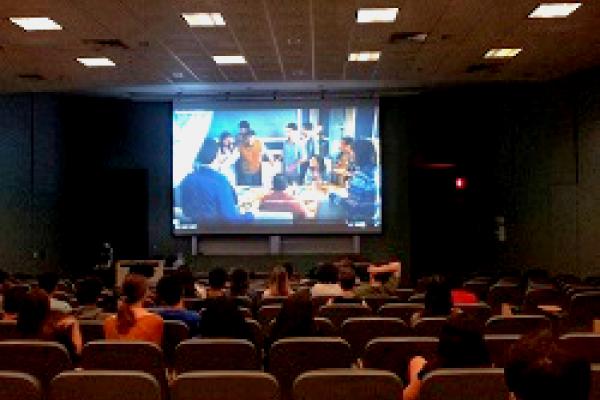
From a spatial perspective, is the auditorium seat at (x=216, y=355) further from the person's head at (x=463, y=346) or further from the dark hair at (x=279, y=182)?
the dark hair at (x=279, y=182)

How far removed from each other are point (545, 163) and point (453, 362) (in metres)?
13.5

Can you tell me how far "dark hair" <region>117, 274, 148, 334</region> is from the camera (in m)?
5.78

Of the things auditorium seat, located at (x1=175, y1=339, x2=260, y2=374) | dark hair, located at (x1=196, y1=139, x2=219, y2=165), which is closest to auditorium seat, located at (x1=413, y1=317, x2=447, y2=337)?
auditorium seat, located at (x1=175, y1=339, x2=260, y2=374)

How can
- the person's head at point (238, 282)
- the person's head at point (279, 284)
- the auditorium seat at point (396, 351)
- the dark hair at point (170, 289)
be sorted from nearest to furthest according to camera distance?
the auditorium seat at point (396, 351), the dark hair at point (170, 289), the person's head at point (238, 282), the person's head at point (279, 284)

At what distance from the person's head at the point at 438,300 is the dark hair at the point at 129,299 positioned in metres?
2.23

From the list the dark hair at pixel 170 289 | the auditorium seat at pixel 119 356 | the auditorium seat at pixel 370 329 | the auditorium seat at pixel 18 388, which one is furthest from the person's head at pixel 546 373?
the dark hair at pixel 170 289

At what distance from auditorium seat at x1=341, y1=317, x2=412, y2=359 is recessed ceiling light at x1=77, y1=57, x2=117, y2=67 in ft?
28.3

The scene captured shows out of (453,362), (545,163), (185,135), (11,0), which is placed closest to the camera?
(453,362)

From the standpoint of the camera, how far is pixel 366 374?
3.48m

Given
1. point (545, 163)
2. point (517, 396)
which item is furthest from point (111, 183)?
point (517, 396)

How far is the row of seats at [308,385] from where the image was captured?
3455mm

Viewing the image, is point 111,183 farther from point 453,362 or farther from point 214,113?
point 453,362

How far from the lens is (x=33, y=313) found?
5375 millimetres

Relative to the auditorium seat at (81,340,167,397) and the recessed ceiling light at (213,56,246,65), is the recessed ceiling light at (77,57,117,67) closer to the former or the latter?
the recessed ceiling light at (213,56,246,65)
